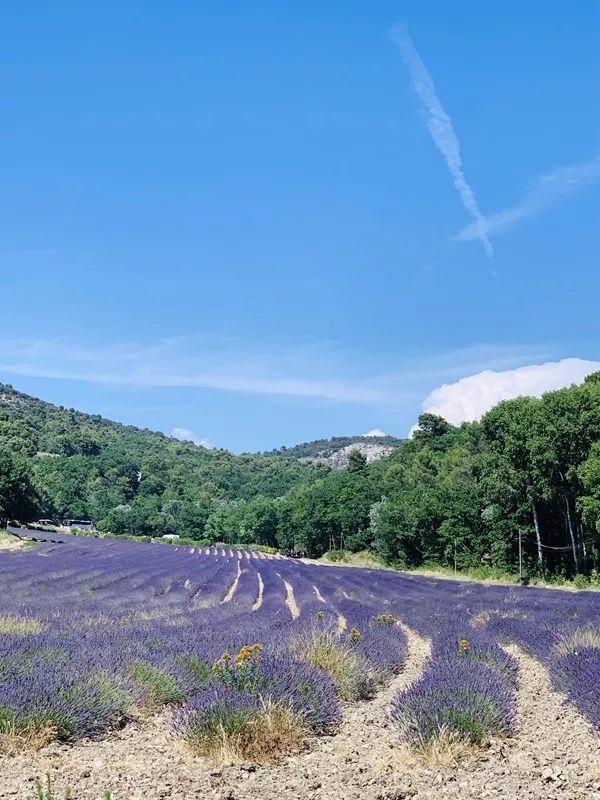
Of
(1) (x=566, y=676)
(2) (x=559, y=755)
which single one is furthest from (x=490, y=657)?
(2) (x=559, y=755)

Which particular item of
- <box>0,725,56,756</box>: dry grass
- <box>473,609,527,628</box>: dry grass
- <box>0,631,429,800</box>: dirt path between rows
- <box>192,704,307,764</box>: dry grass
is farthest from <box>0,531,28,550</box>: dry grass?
<box>192,704,307,764</box>: dry grass

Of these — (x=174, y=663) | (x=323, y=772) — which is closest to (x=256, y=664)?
(x=174, y=663)

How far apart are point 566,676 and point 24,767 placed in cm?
570

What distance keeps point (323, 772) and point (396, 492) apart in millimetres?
59146

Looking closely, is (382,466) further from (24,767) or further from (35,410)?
(35,410)

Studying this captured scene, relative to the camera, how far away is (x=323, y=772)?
15.2 feet

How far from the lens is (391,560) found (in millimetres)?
Answer: 53750

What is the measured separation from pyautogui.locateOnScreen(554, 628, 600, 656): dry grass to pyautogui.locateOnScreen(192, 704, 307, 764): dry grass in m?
4.82

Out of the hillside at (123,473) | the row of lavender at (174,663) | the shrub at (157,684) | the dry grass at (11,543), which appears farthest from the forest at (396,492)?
the dry grass at (11,543)

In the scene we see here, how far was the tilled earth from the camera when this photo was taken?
4.17m

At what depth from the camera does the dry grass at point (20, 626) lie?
28.3 feet

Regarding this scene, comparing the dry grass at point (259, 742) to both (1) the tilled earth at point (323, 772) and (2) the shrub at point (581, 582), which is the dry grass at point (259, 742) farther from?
(2) the shrub at point (581, 582)

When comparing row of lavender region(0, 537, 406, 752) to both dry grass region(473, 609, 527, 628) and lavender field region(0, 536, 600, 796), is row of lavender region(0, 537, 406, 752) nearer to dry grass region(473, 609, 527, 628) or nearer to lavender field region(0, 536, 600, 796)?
lavender field region(0, 536, 600, 796)

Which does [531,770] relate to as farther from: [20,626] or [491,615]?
[491,615]
